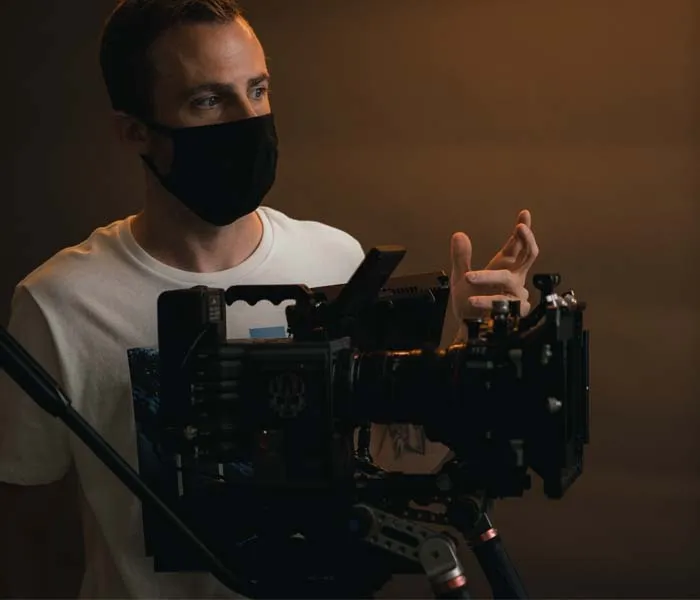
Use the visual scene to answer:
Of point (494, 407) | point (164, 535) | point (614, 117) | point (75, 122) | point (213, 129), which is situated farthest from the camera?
point (75, 122)

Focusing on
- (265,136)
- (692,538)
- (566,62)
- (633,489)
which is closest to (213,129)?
(265,136)

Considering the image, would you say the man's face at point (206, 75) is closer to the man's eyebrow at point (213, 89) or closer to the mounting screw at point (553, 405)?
the man's eyebrow at point (213, 89)

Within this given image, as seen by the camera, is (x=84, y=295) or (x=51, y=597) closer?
(x=84, y=295)

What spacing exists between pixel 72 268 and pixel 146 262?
0.36 feet

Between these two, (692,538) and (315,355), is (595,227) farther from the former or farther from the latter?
(315,355)

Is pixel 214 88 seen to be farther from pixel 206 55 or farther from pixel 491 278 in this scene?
pixel 491 278

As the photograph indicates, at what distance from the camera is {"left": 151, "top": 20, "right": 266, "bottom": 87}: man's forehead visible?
1.32m

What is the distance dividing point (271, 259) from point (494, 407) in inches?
22.9

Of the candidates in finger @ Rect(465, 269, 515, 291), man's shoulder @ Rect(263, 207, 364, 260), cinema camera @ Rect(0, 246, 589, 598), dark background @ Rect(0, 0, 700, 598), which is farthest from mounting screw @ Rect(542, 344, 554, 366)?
dark background @ Rect(0, 0, 700, 598)

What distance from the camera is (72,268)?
1.39 m

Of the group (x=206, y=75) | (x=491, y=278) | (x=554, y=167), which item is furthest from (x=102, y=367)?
(x=554, y=167)

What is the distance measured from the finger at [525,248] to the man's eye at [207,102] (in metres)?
0.44

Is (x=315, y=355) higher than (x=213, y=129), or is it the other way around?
(x=213, y=129)

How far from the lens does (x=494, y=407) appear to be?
938 mm
